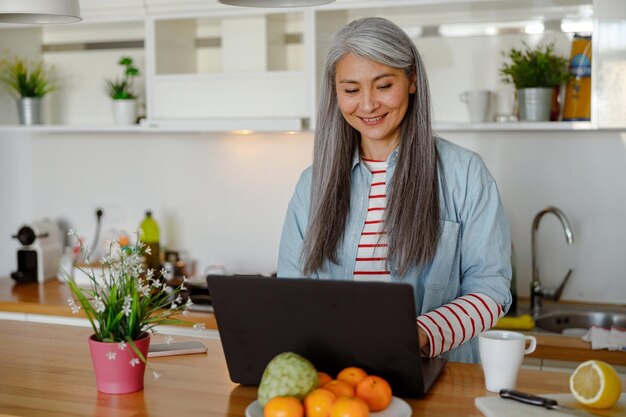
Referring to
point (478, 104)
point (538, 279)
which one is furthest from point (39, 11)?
point (538, 279)

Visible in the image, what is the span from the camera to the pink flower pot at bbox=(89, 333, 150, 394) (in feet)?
5.25

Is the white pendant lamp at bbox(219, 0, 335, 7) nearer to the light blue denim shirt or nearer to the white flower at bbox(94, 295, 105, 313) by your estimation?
the light blue denim shirt

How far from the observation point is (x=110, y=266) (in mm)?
1610

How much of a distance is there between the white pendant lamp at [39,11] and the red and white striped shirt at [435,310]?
0.82 meters

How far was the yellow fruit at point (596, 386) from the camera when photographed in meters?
1.44

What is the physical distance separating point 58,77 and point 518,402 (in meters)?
3.06

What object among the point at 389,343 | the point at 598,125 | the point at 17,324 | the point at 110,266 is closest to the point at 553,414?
the point at 389,343

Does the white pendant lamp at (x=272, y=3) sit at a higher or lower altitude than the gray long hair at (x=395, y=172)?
higher

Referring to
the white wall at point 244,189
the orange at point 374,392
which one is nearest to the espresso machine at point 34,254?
the white wall at point 244,189

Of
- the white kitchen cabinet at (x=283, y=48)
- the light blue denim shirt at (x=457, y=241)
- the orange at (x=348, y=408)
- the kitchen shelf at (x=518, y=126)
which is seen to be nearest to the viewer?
the orange at (x=348, y=408)

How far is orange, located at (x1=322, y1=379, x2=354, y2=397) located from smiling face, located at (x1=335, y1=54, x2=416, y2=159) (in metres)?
0.75

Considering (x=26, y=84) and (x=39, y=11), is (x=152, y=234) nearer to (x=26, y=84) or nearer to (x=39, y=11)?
(x=26, y=84)

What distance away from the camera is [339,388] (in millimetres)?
1394

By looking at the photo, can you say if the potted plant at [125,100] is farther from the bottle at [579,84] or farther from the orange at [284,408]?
the orange at [284,408]
